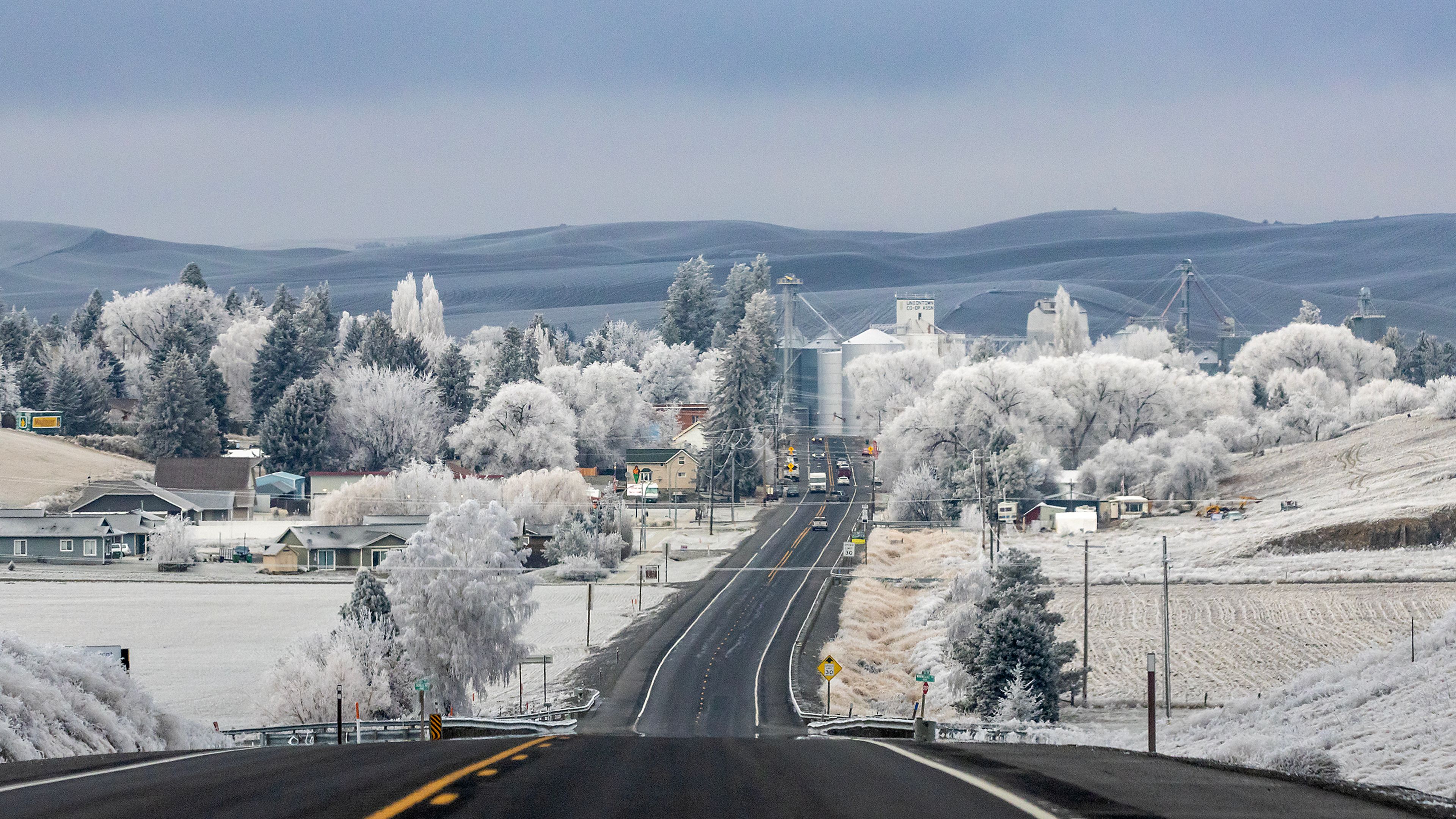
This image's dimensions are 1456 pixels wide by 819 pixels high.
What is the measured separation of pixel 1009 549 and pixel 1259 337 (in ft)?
441

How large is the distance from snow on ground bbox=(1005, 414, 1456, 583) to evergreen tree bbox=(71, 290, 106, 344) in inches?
4406

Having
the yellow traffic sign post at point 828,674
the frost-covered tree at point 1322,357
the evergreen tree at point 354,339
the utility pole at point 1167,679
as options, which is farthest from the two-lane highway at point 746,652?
the frost-covered tree at point 1322,357

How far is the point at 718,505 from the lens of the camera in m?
102

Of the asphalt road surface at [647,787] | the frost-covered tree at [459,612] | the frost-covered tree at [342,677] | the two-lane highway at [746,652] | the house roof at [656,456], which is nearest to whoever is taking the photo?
the asphalt road surface at [647,787]

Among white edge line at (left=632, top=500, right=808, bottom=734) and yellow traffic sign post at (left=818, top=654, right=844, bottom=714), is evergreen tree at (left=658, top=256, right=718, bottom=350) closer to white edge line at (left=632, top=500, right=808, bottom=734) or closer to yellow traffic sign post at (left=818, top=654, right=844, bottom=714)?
white edge line at (left=632, top=500, right=808, bottom=734)

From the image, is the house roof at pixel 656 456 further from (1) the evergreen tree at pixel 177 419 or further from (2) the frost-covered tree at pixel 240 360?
(2) the frost-covered tree at pixel 240 360

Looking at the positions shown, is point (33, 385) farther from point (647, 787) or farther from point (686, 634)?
point (647, 787)

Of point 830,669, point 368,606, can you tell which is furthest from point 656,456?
point 830,669

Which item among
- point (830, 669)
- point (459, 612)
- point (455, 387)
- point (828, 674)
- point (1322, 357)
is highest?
point (1322, 357)

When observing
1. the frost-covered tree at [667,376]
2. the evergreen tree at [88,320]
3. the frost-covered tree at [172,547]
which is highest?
the evergreen tree at [88,320]

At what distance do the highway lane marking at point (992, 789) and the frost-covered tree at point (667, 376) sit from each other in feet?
451

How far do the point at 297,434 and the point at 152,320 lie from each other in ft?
166

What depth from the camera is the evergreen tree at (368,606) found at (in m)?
42.2

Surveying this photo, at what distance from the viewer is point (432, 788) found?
8.82m
